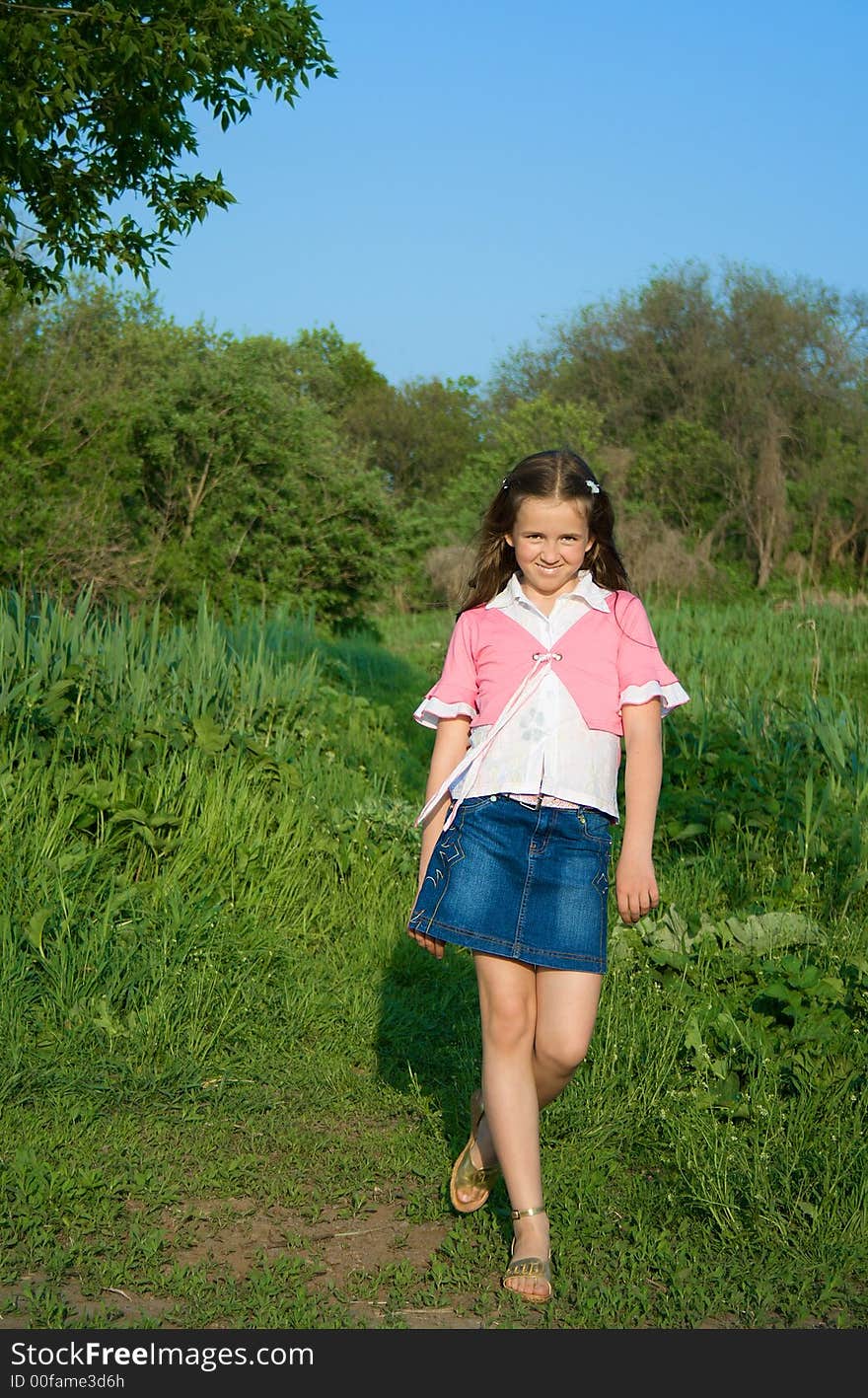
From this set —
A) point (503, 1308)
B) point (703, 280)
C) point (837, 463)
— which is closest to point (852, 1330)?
point (503, 1308)

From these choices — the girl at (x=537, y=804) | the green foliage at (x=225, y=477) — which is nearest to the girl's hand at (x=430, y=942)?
the girl at (x=537, y=804)

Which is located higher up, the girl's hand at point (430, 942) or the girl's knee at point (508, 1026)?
the girl's hand at point (430, 942)

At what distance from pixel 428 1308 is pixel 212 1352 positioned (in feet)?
1.66

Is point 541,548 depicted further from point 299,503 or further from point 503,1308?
point 299,503

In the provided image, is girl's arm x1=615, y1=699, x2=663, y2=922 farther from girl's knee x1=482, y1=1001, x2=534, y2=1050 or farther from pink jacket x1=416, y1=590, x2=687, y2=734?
girl's knee x1=482, y1=1001, x2=534, y2=1050

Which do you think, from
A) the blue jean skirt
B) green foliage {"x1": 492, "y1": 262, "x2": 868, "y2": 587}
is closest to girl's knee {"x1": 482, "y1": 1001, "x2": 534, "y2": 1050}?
the blue jean skirt

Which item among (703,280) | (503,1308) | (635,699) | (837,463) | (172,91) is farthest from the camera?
(703,280)

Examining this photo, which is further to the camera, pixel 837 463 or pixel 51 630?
pixel 837 463

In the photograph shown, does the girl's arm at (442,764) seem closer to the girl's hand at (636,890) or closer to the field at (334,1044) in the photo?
the girl's hand at (636,890)

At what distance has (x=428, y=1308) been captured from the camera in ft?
9.54

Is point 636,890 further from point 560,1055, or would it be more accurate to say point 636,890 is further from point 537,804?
point 560,1055

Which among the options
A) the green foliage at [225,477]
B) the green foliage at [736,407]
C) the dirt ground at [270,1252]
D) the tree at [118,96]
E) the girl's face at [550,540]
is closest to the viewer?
the dirt ground at [270,1252]

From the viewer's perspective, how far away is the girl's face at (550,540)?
324cm

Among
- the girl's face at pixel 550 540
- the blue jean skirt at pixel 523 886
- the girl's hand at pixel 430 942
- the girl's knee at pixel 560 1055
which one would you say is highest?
the girl's face at pixel 550 540
